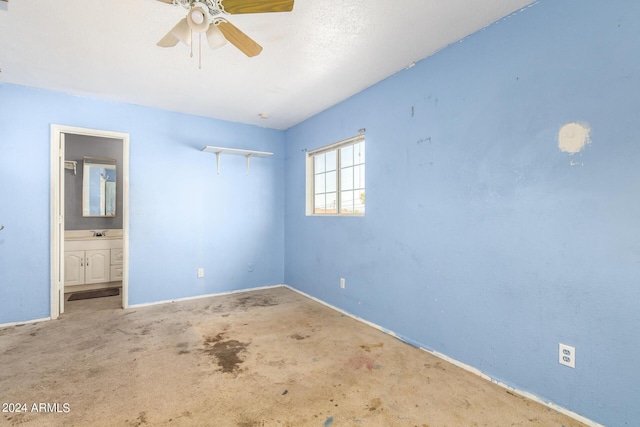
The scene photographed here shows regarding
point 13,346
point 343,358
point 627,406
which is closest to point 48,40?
point 13,346

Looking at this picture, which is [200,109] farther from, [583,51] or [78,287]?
[583,51]

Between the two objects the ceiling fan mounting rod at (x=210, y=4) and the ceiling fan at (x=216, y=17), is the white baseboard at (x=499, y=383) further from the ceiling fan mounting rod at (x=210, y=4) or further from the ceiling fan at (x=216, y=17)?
the ceiling fan mounting rod at (x=210, y=4)

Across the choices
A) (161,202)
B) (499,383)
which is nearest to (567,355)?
(499,383)

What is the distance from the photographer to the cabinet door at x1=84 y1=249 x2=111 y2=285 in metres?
4.40

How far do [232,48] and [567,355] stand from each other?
3116 mm

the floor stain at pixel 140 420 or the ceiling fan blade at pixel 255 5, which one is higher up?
the ceiling fan blade at pixel 255 5

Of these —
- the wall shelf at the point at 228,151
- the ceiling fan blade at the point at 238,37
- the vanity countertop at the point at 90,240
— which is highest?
the ceiling fan blade at the point at 238,37

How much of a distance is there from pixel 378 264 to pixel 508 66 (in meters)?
1.95

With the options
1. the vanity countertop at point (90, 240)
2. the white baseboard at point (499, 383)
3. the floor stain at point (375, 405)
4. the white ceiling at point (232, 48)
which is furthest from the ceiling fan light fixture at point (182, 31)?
the vanity countertop at point (90, 240)

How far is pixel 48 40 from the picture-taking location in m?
2.29

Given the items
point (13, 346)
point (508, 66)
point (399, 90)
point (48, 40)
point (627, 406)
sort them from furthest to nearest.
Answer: point (399, 90) < point (13, 346) < point (48, 40) < point (508, 66) < point (627, 406)

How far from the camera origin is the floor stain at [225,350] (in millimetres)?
2262

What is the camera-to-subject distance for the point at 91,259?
4422mm

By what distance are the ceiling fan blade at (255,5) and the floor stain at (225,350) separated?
7.73 feet
